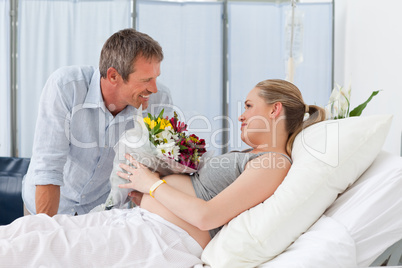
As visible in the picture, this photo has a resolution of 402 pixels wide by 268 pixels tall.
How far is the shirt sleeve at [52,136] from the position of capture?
1.76 meters

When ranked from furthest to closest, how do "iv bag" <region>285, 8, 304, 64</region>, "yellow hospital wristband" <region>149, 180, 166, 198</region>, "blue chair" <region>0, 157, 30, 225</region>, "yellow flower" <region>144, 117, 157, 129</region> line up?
"iv bag" <region>285, 8, 304, 64</region> → "blue chair" <region>0, 157, 30, 225</region> → "yellow flower" <region>144, 117, 157, 129</region> → "yellow hospital wristband" <region>149, 180, 166, 198</region>

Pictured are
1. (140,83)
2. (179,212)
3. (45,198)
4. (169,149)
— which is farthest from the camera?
(140,83)

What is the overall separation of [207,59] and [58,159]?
8.34 ft

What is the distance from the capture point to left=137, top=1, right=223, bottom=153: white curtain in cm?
401

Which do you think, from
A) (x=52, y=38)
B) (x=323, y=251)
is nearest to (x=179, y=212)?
(x=323, y=251)

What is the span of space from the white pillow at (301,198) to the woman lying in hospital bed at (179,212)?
8cm

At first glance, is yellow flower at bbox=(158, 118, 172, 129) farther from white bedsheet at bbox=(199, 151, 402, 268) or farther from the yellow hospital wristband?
white bedsheet at bbox=(199, 151, 402, 268)

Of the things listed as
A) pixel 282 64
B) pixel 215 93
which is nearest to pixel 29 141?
pixel 215 93

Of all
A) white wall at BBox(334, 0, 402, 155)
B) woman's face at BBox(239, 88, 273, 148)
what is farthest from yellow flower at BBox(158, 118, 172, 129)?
white wall at BBox(334, 0, 402, 155)

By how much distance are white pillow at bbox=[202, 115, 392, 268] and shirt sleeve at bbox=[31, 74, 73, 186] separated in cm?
83

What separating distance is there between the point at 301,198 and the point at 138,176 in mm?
612

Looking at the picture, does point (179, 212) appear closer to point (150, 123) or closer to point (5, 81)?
point (150, 123)

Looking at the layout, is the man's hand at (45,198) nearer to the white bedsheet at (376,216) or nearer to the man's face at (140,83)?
the man's face at (140,83)

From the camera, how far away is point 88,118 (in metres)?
1.94
